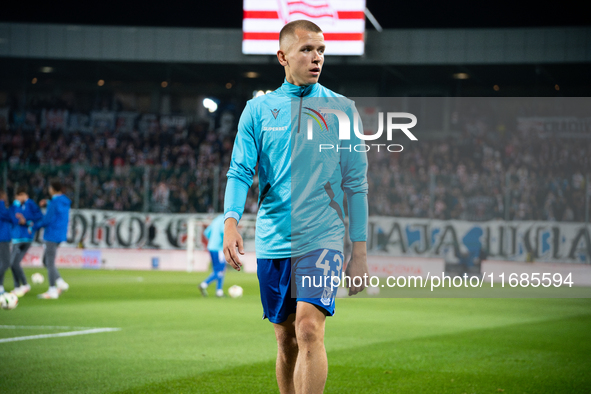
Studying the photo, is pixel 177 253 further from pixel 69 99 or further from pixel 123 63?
pixel 69 99

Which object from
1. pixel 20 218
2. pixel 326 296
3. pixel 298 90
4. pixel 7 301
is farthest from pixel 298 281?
pixel 20 218

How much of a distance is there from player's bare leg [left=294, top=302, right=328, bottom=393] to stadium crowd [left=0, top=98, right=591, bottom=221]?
4.25 feet

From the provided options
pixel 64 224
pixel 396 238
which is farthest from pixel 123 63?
pixel 396 238

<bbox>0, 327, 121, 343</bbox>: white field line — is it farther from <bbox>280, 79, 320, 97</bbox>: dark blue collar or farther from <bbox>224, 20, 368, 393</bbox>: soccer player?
<bbox>280, 79, 320, 97</bbox>: dark blue collar

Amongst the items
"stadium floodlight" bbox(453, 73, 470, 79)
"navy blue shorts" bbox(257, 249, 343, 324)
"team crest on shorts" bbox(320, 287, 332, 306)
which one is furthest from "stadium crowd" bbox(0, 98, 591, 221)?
"stadium floodlight" bbox(453, 73, 470, 79)

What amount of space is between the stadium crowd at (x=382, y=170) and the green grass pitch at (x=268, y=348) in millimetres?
1493

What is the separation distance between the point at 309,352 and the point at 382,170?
2788 mm

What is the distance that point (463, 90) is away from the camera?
3231cm

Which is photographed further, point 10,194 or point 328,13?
point 328,13

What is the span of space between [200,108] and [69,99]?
6.90 meters

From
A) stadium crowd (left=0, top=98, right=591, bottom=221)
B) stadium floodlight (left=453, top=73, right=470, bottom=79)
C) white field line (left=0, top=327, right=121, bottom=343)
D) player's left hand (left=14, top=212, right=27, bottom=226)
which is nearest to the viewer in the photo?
white field line (left=0, top=327, right=121, bottom=343)

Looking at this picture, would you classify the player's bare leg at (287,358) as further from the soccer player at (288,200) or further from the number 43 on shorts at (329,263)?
the number 43 on shorts at (329,263)

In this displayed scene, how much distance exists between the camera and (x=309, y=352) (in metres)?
3.65

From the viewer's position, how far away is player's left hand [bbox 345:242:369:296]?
386cm
